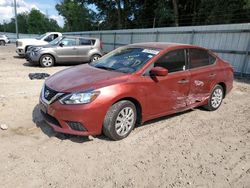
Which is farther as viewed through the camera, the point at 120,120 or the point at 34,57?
the point at 34,57

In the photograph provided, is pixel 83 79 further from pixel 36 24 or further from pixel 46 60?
pixel 36 24

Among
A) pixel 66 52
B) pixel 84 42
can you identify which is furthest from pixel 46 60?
pixel 84 42

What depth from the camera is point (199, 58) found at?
5449 mm

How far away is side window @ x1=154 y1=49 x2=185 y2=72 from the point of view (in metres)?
4.65

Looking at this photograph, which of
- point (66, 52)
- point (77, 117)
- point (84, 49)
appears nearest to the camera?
point (77, 117)

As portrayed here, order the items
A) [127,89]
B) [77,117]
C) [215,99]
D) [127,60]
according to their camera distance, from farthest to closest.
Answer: [215,99]
[127,60]
[127,89]
[77,117]

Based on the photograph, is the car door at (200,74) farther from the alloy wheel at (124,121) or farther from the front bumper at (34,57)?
the front bumper at (34,57)

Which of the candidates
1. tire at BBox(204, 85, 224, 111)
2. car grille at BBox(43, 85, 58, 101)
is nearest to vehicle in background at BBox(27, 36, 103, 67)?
car grille at BBox(43, 85, 58, 101)

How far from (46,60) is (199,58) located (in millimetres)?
8288

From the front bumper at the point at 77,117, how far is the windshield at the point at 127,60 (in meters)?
1.05

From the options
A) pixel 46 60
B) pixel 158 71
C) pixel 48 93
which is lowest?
pixel 46 60

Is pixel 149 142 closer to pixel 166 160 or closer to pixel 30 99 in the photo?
pixel 166 160

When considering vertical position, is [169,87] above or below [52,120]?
above

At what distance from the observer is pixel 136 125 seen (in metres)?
4.73
